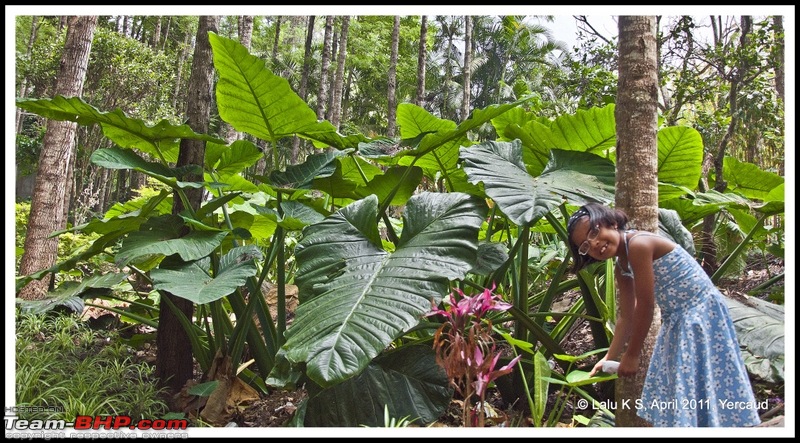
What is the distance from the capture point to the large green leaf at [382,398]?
203 cm

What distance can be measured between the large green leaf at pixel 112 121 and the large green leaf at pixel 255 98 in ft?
0.69

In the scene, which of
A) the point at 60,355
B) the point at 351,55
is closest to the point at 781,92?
the point at 60,355

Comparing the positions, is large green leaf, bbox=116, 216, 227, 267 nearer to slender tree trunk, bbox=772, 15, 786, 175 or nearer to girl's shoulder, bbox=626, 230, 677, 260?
girl's shoulder, bbox=626, 230, 677, 260

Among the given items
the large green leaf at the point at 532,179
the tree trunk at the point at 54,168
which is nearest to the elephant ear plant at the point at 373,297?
the large green leaf at the point at 532,179

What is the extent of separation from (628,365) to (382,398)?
858 millimetres

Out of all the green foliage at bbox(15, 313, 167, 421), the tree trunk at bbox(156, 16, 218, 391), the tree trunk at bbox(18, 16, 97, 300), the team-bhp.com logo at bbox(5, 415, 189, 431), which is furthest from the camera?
the tree trunk at bbox(18, 16, 97, 300)

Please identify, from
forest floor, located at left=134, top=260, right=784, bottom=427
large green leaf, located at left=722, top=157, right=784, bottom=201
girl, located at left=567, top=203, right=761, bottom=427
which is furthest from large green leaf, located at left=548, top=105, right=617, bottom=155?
girl, located at left=567, top=203, right=761, bottom=427

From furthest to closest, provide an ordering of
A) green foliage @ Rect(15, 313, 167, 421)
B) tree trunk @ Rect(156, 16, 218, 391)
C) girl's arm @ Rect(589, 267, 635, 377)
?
tree trunk @ Rect(156, 16, 218, 391) < green foliage @ Rect(15, 313, 167, 421) < girl's arm @ Rect(589, 267, 635, 377)

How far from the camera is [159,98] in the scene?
10773 millimetres

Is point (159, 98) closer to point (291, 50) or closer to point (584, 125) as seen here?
point (291, 50)

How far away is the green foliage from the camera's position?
2.32m

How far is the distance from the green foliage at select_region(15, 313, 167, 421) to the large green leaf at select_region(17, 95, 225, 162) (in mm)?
1032

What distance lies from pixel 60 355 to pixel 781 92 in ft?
17.5

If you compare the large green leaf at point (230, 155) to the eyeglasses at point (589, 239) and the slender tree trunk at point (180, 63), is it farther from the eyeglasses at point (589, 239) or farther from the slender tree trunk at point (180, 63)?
the slender tree trunk at point (180, 63)
